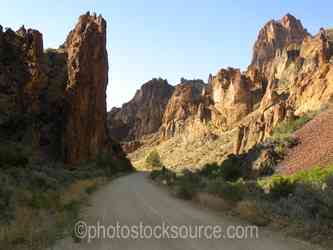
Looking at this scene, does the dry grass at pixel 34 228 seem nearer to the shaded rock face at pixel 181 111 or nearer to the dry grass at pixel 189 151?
the dry grass at pixel 189 151

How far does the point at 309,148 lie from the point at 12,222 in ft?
80.4

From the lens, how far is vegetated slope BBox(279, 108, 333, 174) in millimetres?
27578

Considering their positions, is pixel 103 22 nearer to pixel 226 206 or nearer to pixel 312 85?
pixel 312 85

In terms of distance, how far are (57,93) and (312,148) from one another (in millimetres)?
36750

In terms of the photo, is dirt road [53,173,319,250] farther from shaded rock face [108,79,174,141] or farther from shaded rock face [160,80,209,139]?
shaded rock face [108,79,174,141]

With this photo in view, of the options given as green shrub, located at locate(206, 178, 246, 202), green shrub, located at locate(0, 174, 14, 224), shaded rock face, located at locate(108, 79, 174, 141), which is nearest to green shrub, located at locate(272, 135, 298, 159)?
green shrub, located at locate(206, 178, 246, 202)

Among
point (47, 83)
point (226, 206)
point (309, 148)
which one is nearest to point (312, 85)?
point (309, 148)

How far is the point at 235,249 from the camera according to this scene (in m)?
8.96

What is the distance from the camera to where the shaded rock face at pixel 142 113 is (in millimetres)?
164125

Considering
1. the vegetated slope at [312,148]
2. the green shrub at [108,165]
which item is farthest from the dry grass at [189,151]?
the vegetated slope at [312,148]

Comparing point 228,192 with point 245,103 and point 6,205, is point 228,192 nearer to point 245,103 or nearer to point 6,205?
point 6,205

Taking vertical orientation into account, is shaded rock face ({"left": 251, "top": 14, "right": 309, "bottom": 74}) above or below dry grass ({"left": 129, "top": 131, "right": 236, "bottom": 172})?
above

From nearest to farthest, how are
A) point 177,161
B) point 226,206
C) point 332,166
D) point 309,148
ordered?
point 226,206, point 332,166, point 309,148, point 177,161

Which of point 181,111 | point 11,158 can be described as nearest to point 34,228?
point 11,158
